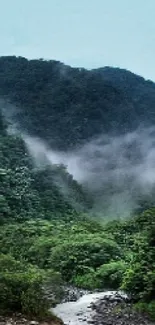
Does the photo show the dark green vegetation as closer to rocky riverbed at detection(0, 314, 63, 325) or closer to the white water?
rocky riverbed at detection(0, 314, 63, 325)

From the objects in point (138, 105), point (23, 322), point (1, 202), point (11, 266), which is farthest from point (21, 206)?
point (138, 105)

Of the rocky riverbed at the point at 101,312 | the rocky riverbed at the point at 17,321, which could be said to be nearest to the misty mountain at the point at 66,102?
the rocky riverbed at the point at 101,312

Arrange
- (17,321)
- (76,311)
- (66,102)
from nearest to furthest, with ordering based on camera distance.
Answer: (17,321) < (76,311) < (66,102)

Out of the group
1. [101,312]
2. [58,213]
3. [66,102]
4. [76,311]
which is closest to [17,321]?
[101,312]

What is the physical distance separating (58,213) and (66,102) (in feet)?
175

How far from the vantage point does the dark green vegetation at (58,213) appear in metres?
24.8

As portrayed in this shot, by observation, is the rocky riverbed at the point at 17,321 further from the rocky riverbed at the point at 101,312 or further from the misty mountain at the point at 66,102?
the misty mountain at the point at 66,102

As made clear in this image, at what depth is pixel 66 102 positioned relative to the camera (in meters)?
114

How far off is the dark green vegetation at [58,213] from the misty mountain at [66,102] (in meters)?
0.23

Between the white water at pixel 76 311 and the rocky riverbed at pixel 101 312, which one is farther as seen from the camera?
the white water at pixel 76 311

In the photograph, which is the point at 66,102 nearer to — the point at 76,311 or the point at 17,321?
the point at 76,311

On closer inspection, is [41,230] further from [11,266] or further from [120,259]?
[11,266]

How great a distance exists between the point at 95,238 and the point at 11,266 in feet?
61.4

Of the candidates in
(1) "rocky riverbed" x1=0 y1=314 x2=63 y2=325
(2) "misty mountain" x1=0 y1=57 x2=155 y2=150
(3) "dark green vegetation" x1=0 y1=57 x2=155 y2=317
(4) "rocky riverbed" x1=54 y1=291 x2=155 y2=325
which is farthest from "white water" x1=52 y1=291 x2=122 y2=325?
(2) "misty mountain" x1=0 y1=57 x2=155 y2=150
